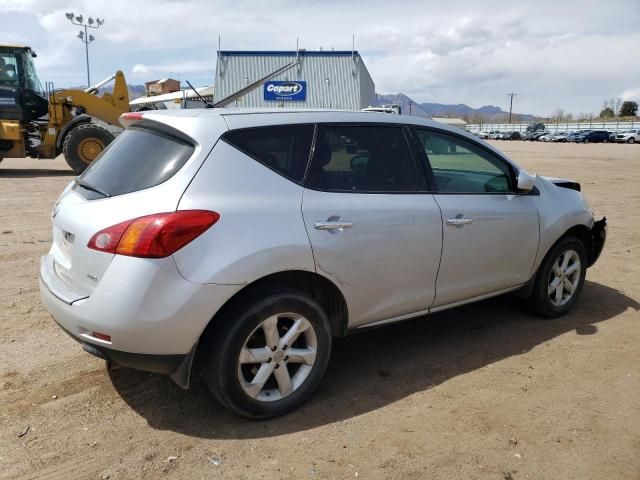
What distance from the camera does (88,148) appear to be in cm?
1491

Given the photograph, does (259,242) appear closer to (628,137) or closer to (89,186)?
(89,186)

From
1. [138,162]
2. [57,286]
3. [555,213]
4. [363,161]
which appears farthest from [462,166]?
[57,286]

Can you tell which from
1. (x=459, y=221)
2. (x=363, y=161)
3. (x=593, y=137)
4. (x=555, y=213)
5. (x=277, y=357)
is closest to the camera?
(x=277, y=357)

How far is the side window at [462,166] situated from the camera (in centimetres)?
393

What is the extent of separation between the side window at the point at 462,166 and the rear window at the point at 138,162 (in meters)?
1.69

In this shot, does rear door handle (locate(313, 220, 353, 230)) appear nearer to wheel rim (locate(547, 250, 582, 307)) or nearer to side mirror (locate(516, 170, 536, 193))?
side mirror (locate(516, 170, 536, 193))

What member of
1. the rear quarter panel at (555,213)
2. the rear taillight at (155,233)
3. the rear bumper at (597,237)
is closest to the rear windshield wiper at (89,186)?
the rear taillight at (155,233)

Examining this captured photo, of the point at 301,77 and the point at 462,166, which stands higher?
the point at 301,77

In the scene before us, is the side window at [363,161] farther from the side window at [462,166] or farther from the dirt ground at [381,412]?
the dirt ground at [381,412]

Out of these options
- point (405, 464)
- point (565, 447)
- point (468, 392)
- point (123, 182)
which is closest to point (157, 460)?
point (405, 464)

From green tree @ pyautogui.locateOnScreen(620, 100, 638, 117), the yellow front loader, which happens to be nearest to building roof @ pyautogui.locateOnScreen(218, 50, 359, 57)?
the yellow front loader

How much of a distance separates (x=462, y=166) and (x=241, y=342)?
2.24m

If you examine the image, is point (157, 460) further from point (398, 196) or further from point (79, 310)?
point (398, 196)

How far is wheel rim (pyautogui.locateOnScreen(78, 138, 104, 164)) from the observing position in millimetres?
14837
